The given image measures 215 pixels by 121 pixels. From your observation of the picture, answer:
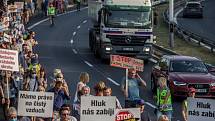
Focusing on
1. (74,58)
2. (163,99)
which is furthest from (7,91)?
(74,58)

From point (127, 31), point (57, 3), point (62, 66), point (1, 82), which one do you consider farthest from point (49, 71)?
point (57, 3)

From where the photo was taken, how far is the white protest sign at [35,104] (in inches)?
602

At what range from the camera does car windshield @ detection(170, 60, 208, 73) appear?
2503 cm

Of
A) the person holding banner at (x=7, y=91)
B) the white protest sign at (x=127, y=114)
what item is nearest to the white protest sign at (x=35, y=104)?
the white protest sign at (x=127, y=114)

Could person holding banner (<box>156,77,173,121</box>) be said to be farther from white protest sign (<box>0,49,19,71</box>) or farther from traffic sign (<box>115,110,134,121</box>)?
white protest sign (<box>0,49,19,71</box>)

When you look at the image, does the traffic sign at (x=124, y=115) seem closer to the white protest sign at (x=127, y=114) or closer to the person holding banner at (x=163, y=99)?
the white protest sign at (x=127, y=114)

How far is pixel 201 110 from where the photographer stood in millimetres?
14508

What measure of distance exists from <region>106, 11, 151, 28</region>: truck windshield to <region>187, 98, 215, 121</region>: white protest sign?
18518mm

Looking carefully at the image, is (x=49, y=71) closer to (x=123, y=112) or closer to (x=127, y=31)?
(x=127, y=31)

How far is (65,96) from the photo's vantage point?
17.4 m

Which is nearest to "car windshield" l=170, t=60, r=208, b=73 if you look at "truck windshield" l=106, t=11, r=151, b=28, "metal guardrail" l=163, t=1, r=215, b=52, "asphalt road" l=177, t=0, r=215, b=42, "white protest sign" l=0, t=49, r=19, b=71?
"truck windshield" l=106, t=11, r=151, b=28

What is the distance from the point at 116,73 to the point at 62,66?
323 cm

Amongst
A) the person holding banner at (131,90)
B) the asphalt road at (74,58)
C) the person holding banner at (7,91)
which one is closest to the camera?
the person holding banner at (131,90)

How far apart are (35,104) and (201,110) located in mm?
3528
